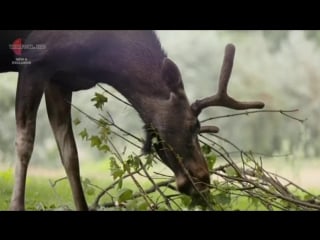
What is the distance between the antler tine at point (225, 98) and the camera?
3.52 metres

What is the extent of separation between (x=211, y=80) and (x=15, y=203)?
49.2 inches

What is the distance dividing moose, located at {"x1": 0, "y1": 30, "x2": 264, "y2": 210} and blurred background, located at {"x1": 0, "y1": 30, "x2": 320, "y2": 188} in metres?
0.10

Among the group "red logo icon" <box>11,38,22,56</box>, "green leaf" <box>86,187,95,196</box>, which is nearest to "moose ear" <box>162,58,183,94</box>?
"green leaf" <box>86,187,95,196</box>

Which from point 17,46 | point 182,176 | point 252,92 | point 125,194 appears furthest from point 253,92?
point 17,46

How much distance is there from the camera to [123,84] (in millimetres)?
3682

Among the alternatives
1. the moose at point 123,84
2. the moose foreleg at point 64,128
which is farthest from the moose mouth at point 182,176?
the moose foreleg at point 64,128

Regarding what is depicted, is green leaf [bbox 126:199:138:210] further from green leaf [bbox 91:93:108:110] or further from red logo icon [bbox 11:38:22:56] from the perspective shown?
red logo icon [bbox 11:38:22:56]

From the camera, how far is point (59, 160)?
12.6 ft

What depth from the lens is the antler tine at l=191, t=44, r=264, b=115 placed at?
11.5ft

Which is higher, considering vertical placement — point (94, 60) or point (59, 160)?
point (94, 60)

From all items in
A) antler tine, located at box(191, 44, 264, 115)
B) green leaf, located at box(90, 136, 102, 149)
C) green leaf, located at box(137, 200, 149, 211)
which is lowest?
green leaf, located at box(137, 200, 149, 211)

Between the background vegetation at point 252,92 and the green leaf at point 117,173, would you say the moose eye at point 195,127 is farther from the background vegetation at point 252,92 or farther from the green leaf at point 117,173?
the green leaf at point 117,173

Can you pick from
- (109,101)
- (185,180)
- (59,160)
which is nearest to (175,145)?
(185,180)
